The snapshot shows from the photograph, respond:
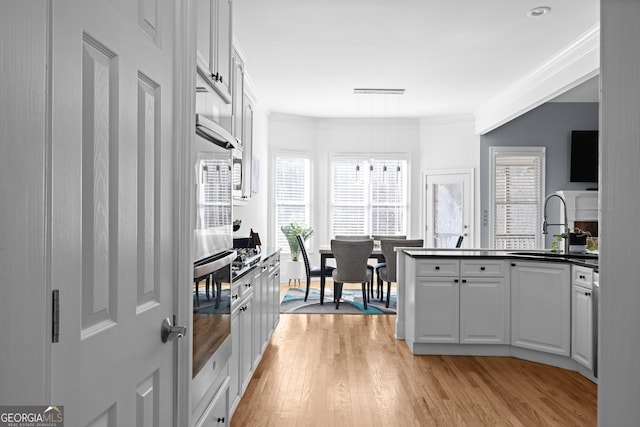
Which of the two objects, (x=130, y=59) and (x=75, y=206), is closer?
(x=75, y=206)

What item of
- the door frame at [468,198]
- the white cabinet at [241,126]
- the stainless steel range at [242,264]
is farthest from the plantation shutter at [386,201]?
the stainless steel range at [242,264]

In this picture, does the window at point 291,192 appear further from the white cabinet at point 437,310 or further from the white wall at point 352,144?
the white cabinet at point 437,310

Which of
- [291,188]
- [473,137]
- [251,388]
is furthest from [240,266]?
[473,137]

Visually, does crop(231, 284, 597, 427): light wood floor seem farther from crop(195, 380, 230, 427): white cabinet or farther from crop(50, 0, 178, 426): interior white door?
crop(50, 0, 178, 426): interior white door

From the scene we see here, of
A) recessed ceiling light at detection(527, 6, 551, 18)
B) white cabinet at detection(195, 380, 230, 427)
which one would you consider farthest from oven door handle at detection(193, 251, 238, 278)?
recessed ceiling light at detection(527, 6, 551, 18)

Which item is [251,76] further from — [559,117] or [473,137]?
[559,117]

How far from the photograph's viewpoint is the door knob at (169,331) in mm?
1380

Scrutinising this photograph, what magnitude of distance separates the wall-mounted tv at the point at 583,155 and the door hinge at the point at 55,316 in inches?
321

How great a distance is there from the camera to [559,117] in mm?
7680

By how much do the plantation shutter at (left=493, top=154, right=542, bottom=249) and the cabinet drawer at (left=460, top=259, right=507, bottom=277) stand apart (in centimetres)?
404

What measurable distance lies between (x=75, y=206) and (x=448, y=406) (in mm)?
2806

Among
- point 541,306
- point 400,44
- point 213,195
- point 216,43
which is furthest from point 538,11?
point 213,195

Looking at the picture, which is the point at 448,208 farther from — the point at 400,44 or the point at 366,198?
the point at 400,44

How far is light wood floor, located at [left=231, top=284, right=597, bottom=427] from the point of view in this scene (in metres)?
2.87
